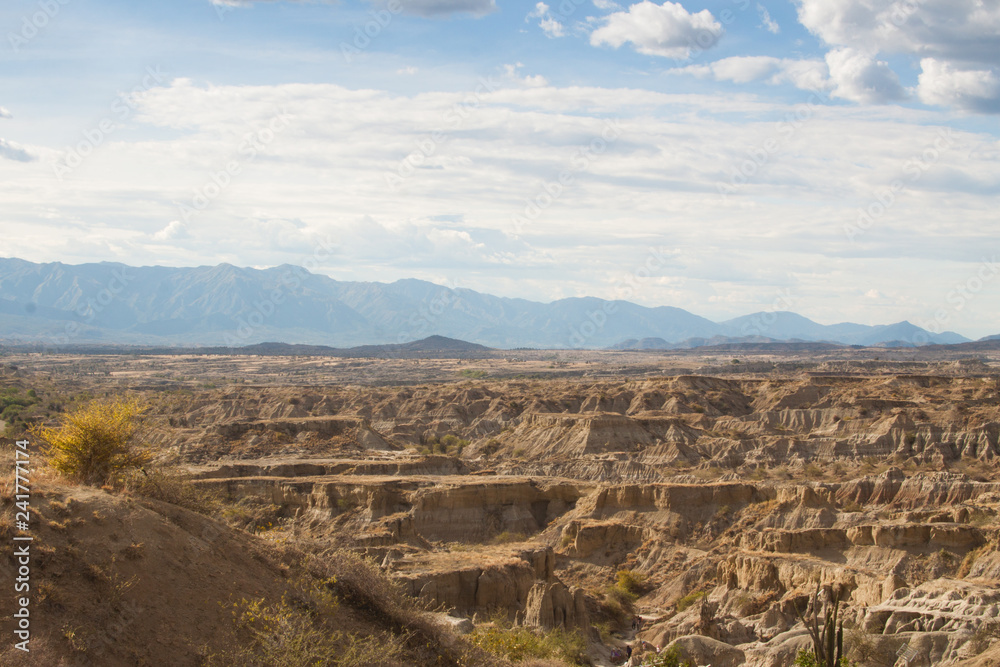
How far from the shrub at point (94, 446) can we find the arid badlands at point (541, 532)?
0.57 metres

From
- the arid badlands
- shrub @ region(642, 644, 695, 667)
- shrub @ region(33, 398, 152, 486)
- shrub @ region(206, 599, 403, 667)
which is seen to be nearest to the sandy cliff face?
the arid badlands

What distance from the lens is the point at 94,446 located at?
2056 centimetres

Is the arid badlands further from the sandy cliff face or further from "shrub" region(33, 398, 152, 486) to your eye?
"shrub" region(33, 398, 152, 486)

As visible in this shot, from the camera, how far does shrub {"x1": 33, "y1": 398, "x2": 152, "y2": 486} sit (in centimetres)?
2044

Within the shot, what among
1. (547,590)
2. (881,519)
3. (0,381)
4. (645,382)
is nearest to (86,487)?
(547,590)

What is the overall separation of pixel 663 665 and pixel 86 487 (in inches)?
707

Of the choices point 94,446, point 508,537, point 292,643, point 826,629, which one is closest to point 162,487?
point 94,446

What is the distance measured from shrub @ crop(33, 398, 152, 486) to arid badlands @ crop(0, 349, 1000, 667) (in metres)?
0.57

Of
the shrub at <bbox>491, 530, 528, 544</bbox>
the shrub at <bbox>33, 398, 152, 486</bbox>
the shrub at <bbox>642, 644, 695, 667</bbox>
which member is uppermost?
the shrub at <bbox>33, 398, 152, 486</bbox>

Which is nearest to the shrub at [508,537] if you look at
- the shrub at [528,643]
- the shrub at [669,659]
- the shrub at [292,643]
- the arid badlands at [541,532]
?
the arid badlands at [541,532]

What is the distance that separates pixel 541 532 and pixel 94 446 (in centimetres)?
3827

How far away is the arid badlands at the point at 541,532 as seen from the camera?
18234 mm

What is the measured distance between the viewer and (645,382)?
11712 cm

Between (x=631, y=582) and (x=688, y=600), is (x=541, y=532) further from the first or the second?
(x=688, y=600)
